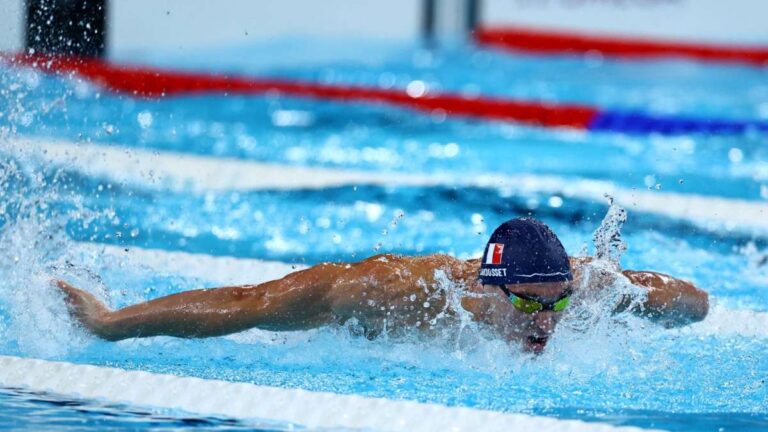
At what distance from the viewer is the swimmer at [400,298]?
3.03 m

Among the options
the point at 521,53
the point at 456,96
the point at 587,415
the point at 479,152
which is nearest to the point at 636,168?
the point at 479,152

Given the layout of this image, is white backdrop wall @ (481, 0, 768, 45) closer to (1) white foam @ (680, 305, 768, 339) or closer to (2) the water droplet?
(2) the water droplet

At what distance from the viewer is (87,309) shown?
332 centimetres

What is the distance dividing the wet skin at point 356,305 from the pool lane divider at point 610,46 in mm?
8376

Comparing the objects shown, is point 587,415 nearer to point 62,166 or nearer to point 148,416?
point 148,416

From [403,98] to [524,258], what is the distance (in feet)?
18.5

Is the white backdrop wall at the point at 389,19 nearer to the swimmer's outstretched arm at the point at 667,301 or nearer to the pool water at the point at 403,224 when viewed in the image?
the pool water at the point at 403,224

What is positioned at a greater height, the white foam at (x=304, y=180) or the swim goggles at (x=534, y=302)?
the white foam at (x=304, y=180)

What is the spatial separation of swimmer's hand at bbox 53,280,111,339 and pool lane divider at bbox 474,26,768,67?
28.4 ft

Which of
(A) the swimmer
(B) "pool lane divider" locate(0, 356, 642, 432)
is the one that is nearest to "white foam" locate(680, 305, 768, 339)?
(A) the swimmer

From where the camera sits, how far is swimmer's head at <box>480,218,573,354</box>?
3.01 meters

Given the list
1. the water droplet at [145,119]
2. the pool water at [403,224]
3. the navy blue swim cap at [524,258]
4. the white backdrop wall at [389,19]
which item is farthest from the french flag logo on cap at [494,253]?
the white backdrop wall at [389,19]

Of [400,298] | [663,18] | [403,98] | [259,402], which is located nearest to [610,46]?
[663,18]

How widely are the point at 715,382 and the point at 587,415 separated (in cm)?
51
